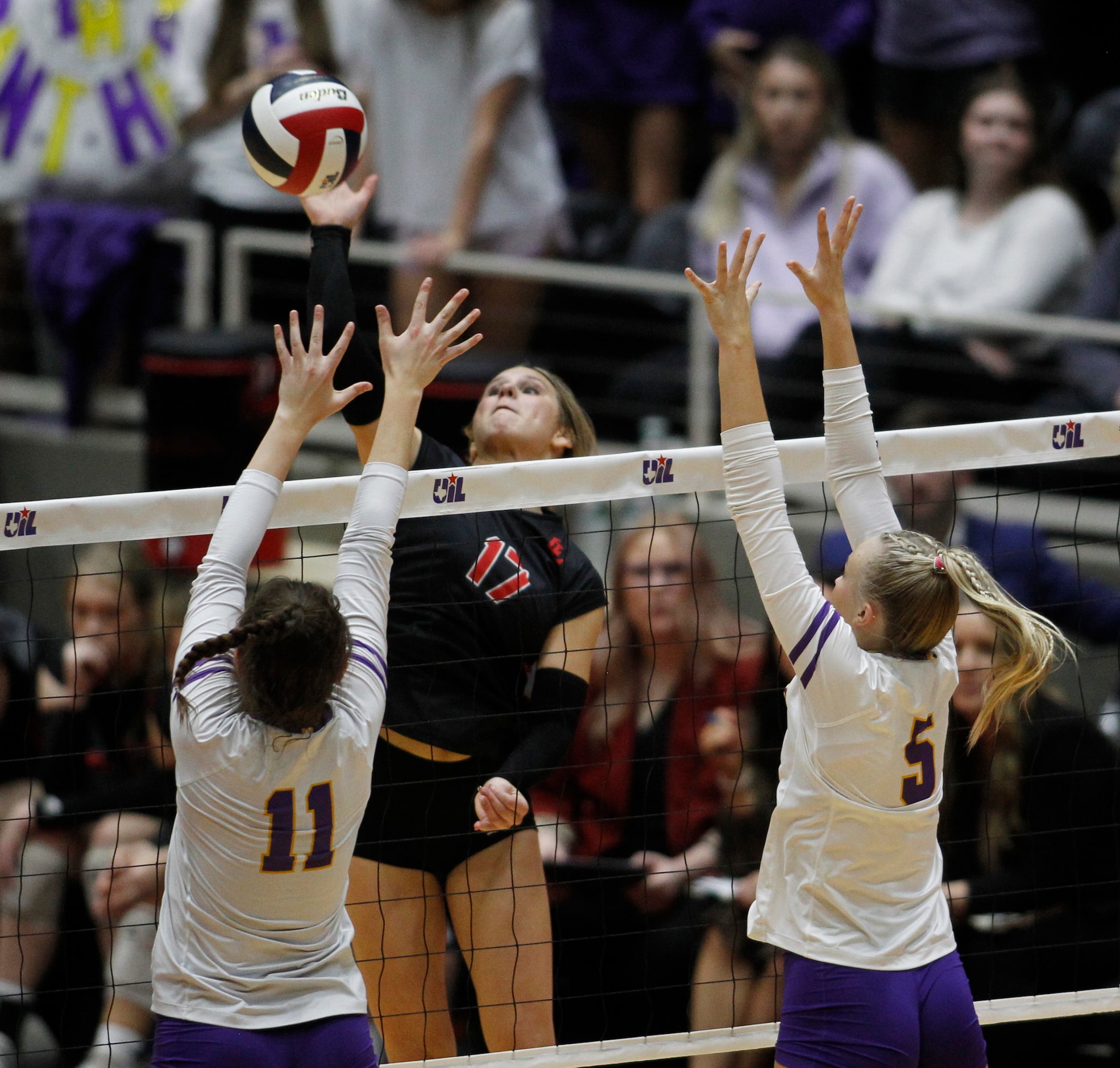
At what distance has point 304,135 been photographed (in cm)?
365

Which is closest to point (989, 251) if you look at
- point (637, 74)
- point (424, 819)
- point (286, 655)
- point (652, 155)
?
point (652, 155)

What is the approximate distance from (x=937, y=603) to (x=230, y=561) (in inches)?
49.2

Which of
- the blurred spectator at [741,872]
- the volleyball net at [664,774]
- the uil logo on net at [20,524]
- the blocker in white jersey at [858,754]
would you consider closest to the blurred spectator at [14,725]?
the volleyball net at [664,774]

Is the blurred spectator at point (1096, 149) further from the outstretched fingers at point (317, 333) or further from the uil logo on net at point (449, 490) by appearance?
the outstretched fingers at point (317, 333)

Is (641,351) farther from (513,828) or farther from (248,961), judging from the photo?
(248,961)

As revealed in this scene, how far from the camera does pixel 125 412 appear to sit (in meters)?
7.44

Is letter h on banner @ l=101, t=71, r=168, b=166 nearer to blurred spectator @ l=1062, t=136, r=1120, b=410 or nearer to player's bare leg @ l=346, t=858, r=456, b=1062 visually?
blurred spectator @ l=1062, t=136, r=1120, b=410

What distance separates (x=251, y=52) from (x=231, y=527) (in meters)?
4.83

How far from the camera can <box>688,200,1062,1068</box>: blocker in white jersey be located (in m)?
2.86

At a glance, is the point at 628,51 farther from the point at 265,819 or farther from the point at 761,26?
the point at 265,819

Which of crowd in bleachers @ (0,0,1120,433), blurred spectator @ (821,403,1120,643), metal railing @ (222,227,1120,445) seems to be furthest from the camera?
crowd in bleachers @ (0,0,1120,433)

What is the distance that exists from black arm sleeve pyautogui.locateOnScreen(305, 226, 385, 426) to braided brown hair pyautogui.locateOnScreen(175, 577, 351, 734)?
2.25 feet

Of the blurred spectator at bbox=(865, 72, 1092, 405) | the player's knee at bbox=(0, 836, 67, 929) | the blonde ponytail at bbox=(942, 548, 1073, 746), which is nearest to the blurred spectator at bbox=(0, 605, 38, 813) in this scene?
the player's knee at bbox=(0, 836, 67, 929)

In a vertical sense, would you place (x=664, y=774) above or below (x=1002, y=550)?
below
